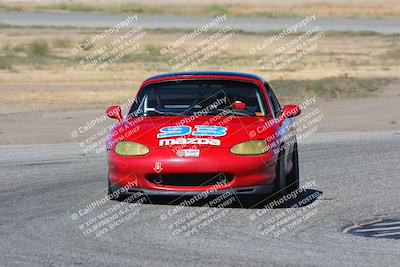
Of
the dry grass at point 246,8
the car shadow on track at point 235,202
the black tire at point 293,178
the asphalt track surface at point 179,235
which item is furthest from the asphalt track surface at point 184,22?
the car shadow on track at point 235,202

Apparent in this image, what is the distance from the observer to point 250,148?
35.6ft

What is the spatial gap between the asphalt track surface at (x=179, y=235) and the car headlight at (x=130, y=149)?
0.54 m

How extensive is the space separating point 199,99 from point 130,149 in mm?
1375

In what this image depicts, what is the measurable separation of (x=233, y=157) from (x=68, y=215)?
1785 mm

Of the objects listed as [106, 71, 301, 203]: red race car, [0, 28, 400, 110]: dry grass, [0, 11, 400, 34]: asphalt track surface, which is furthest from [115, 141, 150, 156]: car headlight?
[0, 11, 400, 34]: asphalt track surface

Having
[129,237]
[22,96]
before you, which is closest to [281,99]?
[22,96]

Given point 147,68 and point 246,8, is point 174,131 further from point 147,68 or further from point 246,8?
point 246,8

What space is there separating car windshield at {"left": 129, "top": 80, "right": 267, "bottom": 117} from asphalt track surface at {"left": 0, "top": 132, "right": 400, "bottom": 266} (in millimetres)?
1176

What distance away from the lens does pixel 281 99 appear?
2784 cm

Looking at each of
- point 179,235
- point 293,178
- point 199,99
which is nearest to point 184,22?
point 293,178

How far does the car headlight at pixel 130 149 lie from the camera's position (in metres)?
10.9

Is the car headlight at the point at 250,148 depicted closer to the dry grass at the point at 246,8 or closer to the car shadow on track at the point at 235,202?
the car shadow on track at the point at 235,202

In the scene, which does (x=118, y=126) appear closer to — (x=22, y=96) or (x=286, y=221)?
(x=286, y=221)

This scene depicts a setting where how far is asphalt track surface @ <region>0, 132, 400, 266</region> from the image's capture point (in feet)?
26.9
